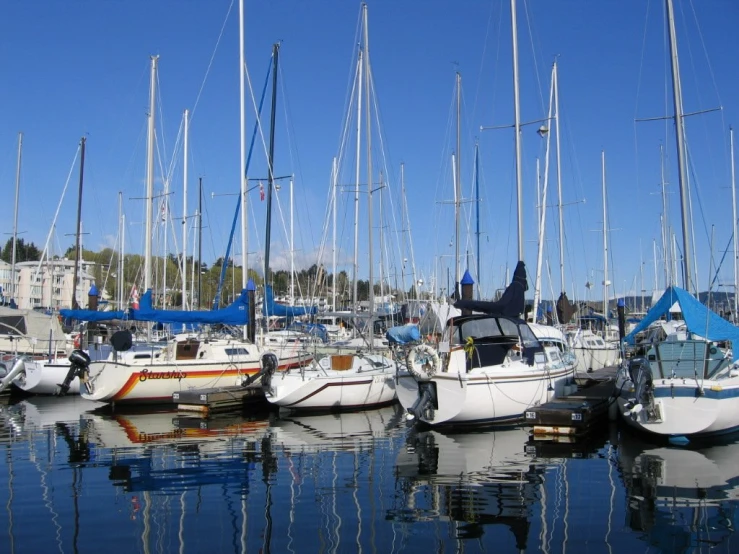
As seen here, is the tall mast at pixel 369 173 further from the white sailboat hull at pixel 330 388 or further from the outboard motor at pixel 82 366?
the outboard motor at pixel 82 366

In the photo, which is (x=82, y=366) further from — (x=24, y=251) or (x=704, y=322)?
(x=24, y=251)

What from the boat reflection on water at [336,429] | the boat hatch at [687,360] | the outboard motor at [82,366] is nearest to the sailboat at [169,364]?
the outboard motor at [82,366]

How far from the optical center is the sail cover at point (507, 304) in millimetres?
21078

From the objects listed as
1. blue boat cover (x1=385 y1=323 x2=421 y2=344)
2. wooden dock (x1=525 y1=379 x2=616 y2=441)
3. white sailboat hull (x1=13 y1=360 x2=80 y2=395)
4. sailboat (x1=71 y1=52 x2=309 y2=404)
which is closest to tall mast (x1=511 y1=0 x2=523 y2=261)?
blue boat cover (x1=385 y1=323 x2=421 y2=344)

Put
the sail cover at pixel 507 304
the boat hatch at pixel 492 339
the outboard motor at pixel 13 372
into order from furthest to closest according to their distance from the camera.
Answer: the outboard motor at pixel 13 372
the sail cover at pixel 507 304
the boat hatch at pixel 492 339

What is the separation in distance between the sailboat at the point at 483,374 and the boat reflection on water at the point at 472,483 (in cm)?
73

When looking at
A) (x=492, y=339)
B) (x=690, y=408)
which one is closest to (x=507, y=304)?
(x=492, y=339)

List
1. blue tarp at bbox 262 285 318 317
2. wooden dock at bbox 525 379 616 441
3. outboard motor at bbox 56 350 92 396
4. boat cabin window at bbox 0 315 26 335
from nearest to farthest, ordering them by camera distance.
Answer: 1. wooden dock at bbox 525 379 616 441
2. outboard motor at bbox 56 350 92 396
3. blue tarp at bbox 262 285 318 317
4. boat cabin window at bbox 0 315 26 335

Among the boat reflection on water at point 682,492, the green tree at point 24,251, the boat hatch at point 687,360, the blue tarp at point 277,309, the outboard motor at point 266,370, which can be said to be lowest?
the boat reflection on water at point 682,492

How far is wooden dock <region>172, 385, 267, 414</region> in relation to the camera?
2194cm

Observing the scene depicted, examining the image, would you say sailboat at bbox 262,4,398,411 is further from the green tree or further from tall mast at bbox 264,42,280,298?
the green tree

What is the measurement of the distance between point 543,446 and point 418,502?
5787 mm

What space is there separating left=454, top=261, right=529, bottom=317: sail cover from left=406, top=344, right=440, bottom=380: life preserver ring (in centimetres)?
297

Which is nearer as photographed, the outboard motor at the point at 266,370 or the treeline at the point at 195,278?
the outboard motor at the point at 266,370
